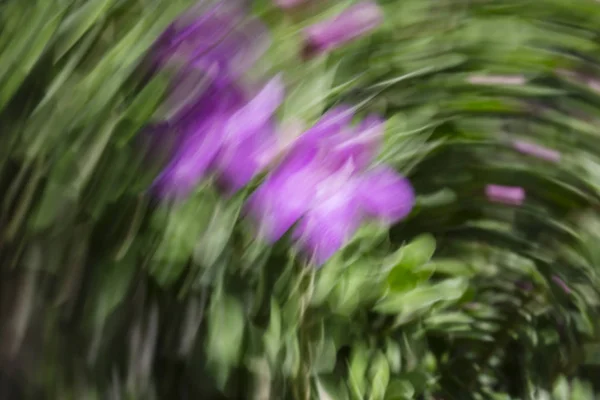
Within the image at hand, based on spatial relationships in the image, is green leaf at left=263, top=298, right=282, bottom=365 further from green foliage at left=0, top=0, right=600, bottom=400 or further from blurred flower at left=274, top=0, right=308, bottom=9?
blurred flower at left=274, top=0, right=308, bottom=9

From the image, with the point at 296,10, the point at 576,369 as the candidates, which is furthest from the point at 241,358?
the point at 576,369

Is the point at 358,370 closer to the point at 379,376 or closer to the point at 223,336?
the point at 379,376

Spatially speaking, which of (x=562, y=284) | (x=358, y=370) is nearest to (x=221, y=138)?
(x=358, y=370)

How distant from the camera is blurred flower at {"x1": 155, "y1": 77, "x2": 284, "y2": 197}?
0.18 m

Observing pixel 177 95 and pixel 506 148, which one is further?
pixel 506 148

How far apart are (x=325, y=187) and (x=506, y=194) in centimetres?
20

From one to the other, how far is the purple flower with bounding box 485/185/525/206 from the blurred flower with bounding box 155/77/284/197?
230 mm

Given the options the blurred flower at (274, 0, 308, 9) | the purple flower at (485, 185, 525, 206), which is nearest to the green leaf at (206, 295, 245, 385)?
the blurred flower at (274, 0, 308, 9)

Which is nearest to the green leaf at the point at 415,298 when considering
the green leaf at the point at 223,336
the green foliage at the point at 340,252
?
the green foliage at the point at 340,252

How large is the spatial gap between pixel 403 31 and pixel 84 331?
16cm

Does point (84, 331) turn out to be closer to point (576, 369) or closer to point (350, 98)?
point (350, 98)

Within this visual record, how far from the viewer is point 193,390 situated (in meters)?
0.22

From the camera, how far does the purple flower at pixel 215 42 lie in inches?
6.6

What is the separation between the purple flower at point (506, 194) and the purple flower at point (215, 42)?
0.79 feet
